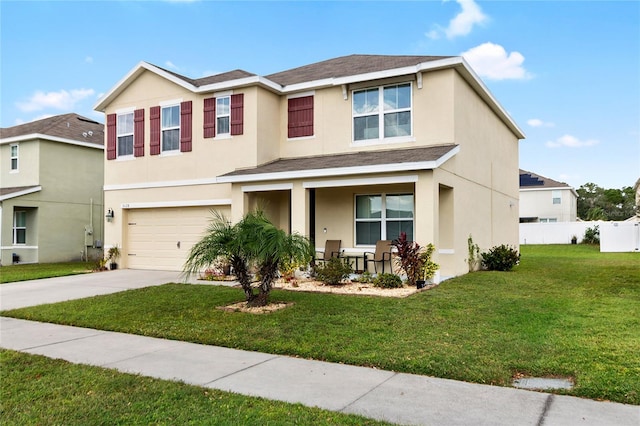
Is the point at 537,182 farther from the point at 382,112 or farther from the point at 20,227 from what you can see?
the point at 20,227

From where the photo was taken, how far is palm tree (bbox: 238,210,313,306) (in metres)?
8.45

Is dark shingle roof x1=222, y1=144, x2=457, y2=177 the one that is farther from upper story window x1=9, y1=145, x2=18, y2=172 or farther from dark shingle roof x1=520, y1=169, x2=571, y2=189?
dark shingle roof x1=520, y1=169, x2=571, y2=189

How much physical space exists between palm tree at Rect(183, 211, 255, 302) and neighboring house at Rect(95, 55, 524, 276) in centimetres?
425

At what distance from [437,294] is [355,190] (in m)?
4.86

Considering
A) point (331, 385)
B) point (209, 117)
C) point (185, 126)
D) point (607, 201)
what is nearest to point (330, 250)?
point (209, 117)

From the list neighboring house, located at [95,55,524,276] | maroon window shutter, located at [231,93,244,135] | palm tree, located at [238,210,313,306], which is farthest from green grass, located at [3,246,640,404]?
maroon window shutter, located at [231,93,244,135]

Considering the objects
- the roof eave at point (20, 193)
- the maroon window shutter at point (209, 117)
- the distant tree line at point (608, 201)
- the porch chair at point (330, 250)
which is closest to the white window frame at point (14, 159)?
the roof eave at point (20, 193)

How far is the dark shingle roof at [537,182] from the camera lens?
4175 centimetres

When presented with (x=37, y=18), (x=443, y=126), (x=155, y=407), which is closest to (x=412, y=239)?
(x=443, y=126)

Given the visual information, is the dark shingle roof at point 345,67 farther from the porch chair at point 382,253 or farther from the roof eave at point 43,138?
the roof eave at point 43,138

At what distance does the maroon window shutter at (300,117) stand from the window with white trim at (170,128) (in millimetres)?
Result: 3957

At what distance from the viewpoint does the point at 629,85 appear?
16375 mm

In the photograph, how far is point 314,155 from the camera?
586 inches

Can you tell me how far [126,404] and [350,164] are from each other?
29.9ft
